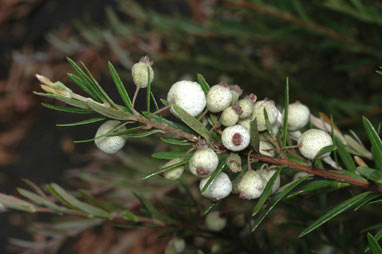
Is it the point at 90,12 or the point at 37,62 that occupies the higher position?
the point at 90,12

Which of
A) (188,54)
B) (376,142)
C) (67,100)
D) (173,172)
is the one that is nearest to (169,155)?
(173,172)

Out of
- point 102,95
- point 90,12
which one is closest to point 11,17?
point 90,12

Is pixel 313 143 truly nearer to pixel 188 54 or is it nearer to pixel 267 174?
pixel 267 174

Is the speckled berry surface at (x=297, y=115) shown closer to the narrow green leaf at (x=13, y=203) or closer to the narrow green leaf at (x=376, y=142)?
the narrow green leaf at (x=376, y=142)

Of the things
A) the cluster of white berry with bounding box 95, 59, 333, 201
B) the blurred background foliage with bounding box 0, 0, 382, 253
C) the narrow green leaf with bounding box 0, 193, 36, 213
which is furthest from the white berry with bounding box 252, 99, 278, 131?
the narrow green leaf with bounding box 0, 193, 36, 213

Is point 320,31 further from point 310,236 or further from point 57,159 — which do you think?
point 57,159

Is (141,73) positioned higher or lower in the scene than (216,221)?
higher
